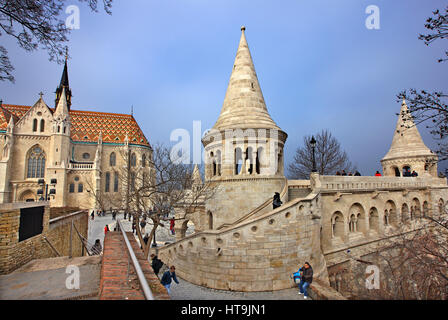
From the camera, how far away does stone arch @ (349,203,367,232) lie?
45.0ft

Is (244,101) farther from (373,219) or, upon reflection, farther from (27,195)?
(27,195)

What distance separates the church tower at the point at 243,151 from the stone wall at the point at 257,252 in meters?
2.70

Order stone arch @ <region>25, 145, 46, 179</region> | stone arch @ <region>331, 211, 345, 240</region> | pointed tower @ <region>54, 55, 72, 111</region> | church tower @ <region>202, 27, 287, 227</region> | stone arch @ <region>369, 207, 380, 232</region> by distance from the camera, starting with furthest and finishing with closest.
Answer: pointed tower @ <region>54, 55, 72, 111</region> → stone arch @ <region>25, 145, 46, 179</region> → stone arch @ <region>369, 207, 380, 232</region> → stone arch @ <region>331, 211, 345, 240</region> → church tower @ <region>202, 27, 287, 227</region>

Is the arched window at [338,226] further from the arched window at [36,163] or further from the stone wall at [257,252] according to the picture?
the arched window at [36,163]

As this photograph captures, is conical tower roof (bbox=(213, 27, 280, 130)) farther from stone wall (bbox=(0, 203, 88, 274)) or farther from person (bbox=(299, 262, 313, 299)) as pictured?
stone wall (bbox=(0, 203, 88, 274))

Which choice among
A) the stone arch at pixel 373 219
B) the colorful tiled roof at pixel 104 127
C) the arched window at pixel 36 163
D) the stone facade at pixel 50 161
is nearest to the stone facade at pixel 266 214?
the stone arch at pixel 373 219

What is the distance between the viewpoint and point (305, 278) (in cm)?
850

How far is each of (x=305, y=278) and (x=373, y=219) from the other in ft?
29.7

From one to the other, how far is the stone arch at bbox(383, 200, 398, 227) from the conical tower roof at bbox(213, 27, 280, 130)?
9.45 metres

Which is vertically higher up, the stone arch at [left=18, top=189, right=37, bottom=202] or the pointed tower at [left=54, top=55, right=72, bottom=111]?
the pointed tower at [left=54, top=55, right=72, bottom=111]

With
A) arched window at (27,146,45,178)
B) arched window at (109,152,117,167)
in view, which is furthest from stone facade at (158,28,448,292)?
arched window at (27,146,45,178)

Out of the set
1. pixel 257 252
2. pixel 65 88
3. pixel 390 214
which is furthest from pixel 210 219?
pixel 65 88
